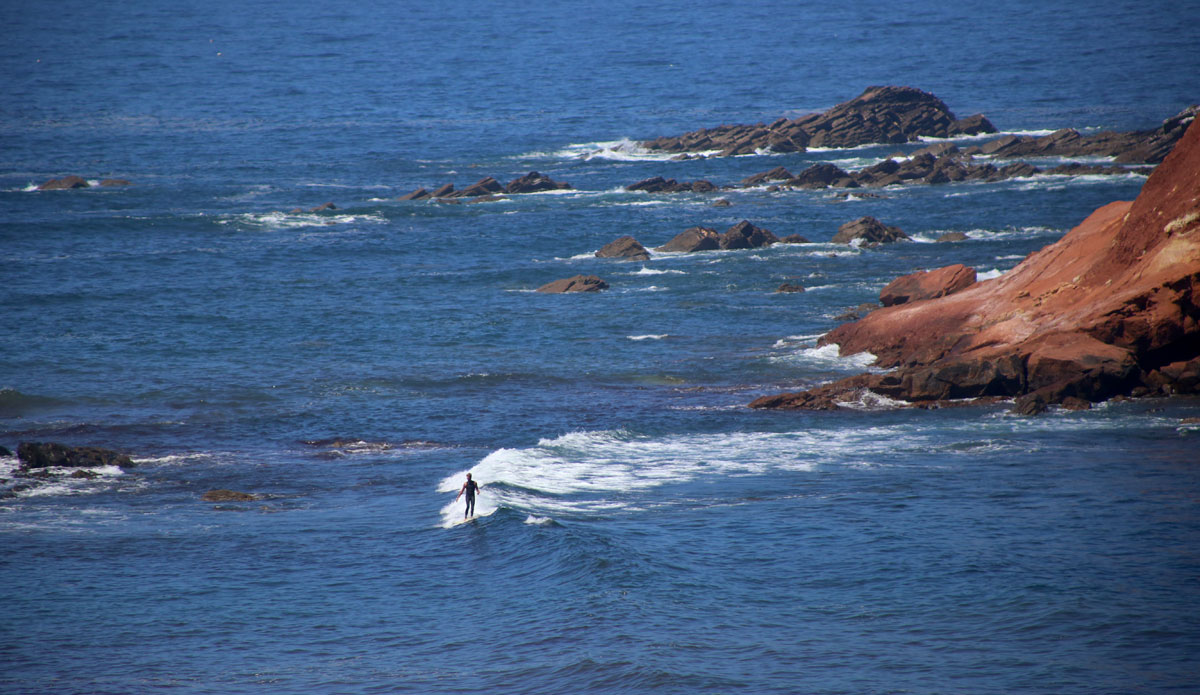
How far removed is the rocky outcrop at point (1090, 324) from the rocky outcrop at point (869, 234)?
23486 mm

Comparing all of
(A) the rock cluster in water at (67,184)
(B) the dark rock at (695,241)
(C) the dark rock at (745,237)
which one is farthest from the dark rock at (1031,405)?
(A) the rock cluster in water at (67,184)

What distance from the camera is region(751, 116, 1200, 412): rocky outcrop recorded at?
28.4 metres

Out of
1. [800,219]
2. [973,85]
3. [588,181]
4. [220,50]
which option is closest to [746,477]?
[800,219]

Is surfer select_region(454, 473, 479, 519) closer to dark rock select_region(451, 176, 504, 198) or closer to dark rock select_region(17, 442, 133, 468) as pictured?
dark rock select_region(17, 442, 133, 468)

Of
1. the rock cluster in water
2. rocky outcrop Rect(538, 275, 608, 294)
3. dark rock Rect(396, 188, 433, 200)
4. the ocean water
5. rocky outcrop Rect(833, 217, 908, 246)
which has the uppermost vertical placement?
the rock cluster in water

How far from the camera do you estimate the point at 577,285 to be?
51.2 m

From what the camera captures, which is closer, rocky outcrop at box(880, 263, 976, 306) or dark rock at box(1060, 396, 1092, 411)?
dark rock at box(1060, 396, 1092, 411)

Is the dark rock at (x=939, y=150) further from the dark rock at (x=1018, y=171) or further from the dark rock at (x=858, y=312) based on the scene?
the dark rock at (x=858, y=312)

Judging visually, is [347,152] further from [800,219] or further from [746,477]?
[746,477]

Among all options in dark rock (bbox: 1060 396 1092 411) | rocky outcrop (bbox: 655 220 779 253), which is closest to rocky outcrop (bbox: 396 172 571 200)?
rocky outcrop (bbox: 655 220 779 253)

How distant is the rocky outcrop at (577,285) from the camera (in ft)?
167

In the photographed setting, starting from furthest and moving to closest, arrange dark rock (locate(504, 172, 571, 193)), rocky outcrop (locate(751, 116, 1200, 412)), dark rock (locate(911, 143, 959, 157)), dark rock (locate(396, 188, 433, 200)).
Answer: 1. dark rock (locate(911, 143, 959, 157))
2. dark rock (locate(504, 172, 571, 193))
3. dark rock (locate(396, 188, 433, 200))
4. rocky outcrop (locate(751, 116, 1200, 412))

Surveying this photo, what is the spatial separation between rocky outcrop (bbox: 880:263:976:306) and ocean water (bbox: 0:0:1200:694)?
10.9 ft

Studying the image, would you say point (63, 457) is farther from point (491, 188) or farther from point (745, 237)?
point (491, 188)
